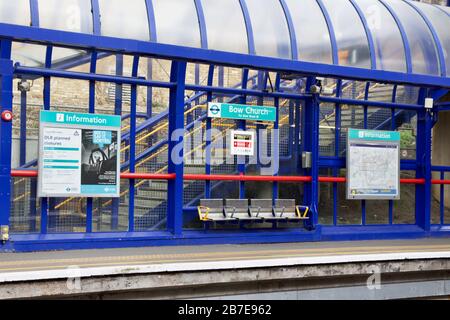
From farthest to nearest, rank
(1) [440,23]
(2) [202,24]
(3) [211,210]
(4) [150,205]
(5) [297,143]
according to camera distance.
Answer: (1) [440,23]
(5) [297,143]
(3) [211,210]
(4) [150,205]
(2) [202,24]

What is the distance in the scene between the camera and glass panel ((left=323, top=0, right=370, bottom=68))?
11438mm

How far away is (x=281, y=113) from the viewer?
11594mm

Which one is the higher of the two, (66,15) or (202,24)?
(202,24)

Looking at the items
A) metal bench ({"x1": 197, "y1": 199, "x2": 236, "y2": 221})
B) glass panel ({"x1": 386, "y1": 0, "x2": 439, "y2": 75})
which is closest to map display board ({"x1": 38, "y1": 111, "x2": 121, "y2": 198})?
metal bench ({"x1": 197, "y1": 199, "x2": 236, "y2": 221})

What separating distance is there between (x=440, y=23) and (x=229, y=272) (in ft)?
24.3

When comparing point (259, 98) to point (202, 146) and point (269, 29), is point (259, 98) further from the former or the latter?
point (202, 146)

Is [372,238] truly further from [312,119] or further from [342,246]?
[312,119]

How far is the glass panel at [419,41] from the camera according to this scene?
12171 mm

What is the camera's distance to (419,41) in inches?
488

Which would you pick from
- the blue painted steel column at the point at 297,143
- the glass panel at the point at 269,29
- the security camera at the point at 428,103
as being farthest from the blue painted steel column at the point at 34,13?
the security camera at the point at 428,103

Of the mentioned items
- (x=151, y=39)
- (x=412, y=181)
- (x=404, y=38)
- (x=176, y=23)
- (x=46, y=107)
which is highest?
(x=404, y=38)

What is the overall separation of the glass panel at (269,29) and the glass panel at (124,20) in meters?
1.87

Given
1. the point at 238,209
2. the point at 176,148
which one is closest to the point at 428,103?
the point at 238,209

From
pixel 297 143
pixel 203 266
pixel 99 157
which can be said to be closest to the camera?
pixel 203 266
